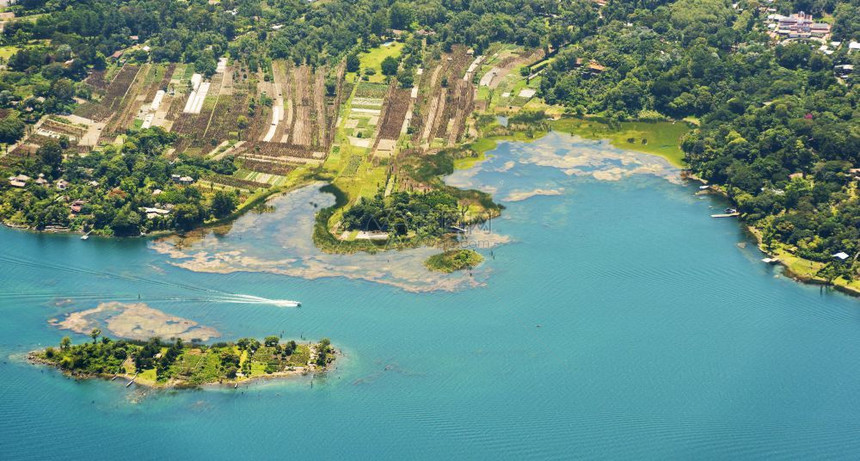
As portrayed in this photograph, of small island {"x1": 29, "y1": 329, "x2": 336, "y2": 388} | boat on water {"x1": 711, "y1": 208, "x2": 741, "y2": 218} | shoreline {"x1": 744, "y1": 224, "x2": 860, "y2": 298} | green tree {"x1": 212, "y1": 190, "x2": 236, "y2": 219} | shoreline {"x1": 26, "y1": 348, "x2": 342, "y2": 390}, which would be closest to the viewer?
shoreline {"x1": 26, "y1": 348, "x2": 342, "y2": 390}

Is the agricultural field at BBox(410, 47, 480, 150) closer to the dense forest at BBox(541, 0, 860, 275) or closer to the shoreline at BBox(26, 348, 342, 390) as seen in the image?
the dense forest at BBox(541, 0, 860, 275)

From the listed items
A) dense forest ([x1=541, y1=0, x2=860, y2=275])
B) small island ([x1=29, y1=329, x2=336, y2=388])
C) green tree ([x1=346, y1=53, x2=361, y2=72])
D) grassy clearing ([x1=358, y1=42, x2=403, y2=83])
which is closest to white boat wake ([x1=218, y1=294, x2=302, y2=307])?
small island ([x1=29, y1=329, x2=336, y2=388])

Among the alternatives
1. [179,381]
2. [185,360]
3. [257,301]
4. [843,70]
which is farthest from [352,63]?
[179,381]

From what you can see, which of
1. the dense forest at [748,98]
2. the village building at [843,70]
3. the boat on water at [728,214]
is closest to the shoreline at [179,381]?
the boat on water at [728,214]

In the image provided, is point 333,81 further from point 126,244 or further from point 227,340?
point 227,340

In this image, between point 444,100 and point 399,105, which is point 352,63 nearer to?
point 399,105

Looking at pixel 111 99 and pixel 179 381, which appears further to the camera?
pixel 111 99
